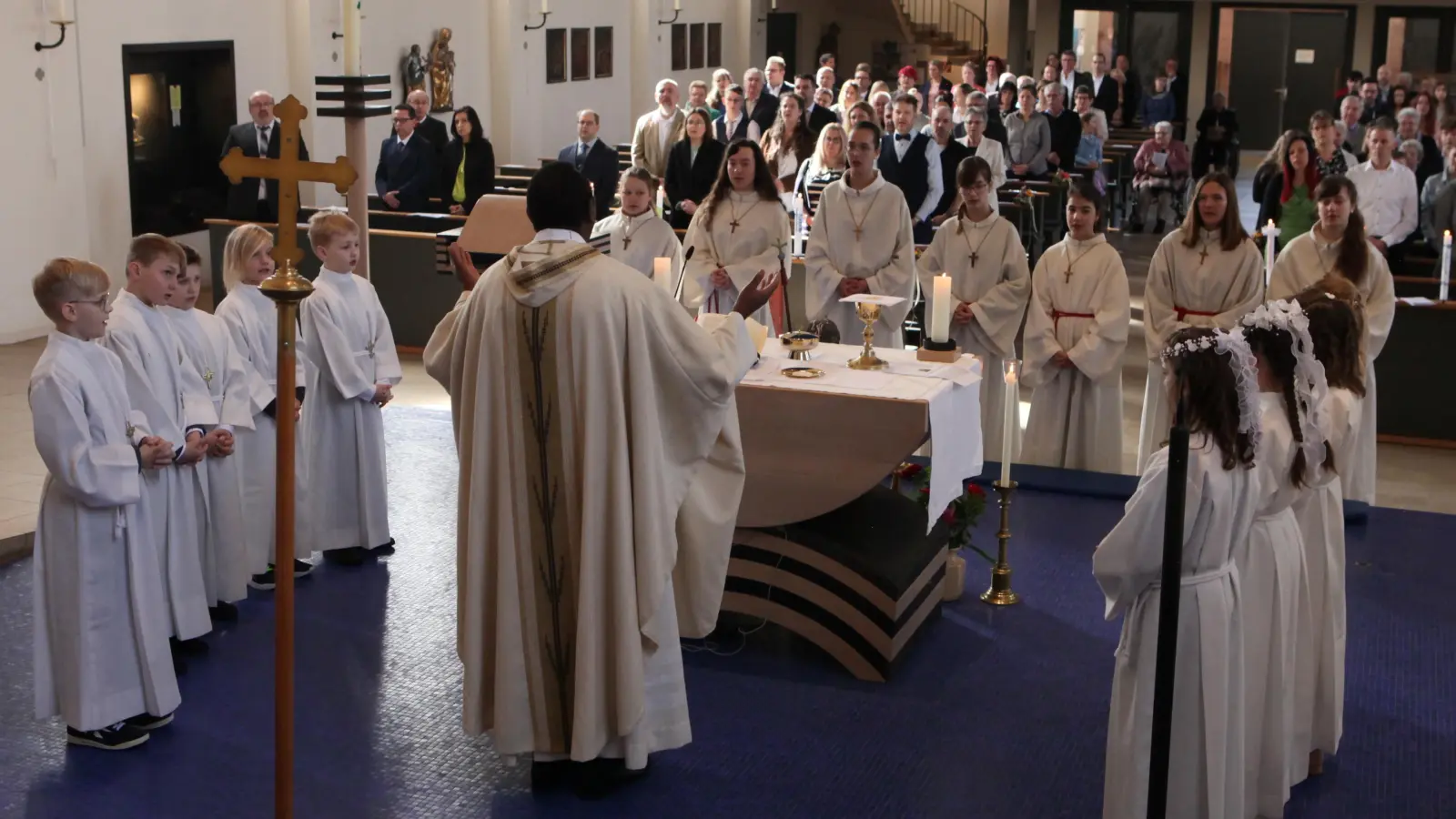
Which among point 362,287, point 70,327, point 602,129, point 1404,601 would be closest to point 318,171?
point 70,327

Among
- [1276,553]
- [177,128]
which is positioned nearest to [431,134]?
[177,128]

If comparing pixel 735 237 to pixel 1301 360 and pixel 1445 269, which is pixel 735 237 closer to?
pixel 1445 269

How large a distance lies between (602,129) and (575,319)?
17.4m

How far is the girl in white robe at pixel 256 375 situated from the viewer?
6.12 m

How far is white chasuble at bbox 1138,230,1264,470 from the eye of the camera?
24.4ft

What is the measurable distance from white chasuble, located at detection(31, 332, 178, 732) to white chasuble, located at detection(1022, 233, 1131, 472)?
4.31 meters

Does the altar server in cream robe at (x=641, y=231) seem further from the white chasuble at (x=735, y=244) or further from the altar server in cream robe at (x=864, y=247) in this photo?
the altar server in cream robe at (x=864, y=247)

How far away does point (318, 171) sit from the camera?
3.17 m

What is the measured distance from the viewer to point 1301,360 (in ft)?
13.7

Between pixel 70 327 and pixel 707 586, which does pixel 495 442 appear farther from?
pixel 70 327

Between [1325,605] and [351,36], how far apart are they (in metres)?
3.77

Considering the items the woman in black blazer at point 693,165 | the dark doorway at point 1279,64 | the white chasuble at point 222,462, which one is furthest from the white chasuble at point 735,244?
the dark doorway at point 1279,64

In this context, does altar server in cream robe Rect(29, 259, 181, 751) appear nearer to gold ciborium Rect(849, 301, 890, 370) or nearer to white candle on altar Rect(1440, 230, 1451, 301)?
gold ciborium Rect(849, 301, 890, 370)

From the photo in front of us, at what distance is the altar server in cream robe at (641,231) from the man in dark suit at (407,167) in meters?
5.00
